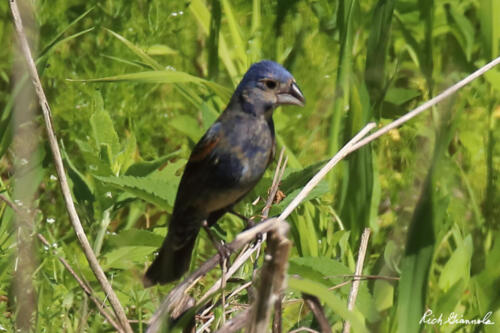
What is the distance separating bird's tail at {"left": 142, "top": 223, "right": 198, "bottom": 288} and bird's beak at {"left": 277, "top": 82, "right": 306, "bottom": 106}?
550mm

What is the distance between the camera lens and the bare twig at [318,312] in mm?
2277

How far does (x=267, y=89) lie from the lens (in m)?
2.93

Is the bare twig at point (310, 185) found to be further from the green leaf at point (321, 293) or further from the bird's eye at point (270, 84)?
the green leaf at point (321, 293)

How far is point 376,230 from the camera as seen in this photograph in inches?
144

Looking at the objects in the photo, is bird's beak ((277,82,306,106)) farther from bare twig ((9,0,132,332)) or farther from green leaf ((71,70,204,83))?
bare twig ((9,0,132,332))

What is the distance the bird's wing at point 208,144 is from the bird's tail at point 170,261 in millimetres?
263

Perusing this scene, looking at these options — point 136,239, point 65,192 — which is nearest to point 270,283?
point 65,192

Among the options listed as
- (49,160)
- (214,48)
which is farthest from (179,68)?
(49,160)

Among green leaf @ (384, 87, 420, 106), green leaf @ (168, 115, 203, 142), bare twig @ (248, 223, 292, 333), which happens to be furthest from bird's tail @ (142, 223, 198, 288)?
green leaf @ (384, 87, 420, 106)

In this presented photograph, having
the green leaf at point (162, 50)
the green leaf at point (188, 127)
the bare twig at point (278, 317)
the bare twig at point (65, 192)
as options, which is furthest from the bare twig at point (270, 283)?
the green leaf at point (162, 50)

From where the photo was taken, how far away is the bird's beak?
2.91 meters

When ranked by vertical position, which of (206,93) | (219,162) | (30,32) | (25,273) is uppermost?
(30,32)

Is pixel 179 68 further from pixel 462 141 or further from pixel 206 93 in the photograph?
pixel 462 141

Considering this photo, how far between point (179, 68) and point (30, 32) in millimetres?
957
